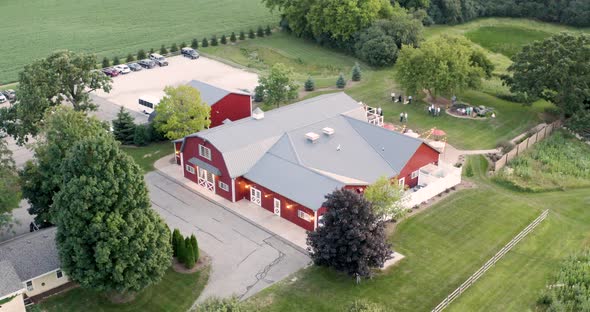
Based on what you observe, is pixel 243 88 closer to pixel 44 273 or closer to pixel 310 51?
pixel 310 51

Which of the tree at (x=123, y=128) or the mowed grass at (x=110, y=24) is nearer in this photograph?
the tree at (x=123, y=128)

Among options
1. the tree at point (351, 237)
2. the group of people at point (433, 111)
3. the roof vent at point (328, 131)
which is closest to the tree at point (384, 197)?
the tree at point (351, 237)

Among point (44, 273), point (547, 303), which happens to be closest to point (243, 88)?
point (44, 273)

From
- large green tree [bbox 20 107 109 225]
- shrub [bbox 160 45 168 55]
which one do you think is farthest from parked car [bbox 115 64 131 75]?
large green tree [bbox 20 107 109 225]

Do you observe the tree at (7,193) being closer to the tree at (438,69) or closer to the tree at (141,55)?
the tree at (438,69)

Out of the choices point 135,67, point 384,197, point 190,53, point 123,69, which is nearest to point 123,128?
point 123,69

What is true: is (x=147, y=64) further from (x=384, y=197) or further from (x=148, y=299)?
(x=148, y=299)
